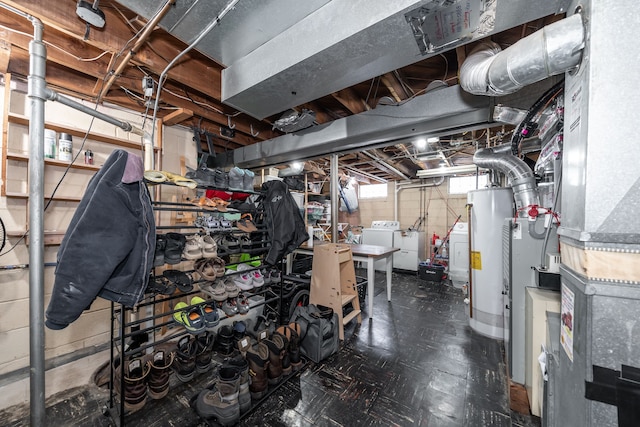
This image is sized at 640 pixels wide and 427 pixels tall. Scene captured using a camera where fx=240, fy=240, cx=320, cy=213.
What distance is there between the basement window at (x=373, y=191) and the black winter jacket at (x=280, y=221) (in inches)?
199

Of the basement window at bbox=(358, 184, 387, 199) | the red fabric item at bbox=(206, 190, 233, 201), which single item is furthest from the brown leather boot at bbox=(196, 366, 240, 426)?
the basement window at bbox=(358, 184, 387, 199)

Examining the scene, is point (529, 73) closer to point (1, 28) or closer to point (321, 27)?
point (321, 27)

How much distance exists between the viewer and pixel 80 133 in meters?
2.22

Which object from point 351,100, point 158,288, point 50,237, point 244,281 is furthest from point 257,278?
point 351,100

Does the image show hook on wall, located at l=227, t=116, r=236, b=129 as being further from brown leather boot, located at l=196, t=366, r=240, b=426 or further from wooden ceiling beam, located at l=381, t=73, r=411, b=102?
brown leather boot, located at l=196, t=366, r=240, b=426

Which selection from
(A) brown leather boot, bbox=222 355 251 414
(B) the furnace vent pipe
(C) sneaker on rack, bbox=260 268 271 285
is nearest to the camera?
(B) the furnace vent pipe

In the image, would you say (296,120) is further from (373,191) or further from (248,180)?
(373,191)

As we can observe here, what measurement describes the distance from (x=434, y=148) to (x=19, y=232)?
16.3 feet

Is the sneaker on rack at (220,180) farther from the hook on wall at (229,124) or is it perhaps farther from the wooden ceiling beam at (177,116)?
the hook on wall at (229,124)

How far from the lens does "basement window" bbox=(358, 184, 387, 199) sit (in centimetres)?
707

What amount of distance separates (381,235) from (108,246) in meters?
5.26

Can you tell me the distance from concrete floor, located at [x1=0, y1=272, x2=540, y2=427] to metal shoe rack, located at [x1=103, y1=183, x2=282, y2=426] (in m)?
0.19

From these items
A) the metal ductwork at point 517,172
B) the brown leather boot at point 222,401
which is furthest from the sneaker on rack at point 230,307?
the metal ductwork at point 517,172

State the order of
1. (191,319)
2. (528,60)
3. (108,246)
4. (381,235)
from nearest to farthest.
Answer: (528,60) < (108,246) < (191,319) < (381,235)
